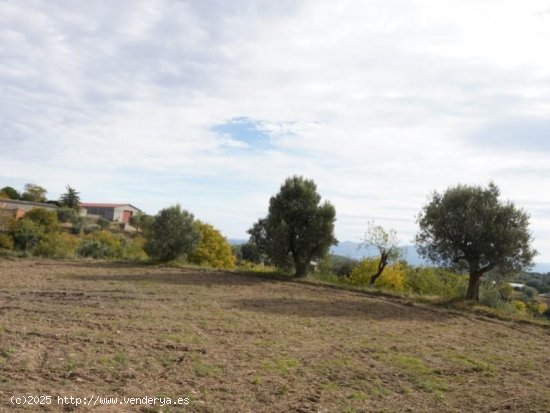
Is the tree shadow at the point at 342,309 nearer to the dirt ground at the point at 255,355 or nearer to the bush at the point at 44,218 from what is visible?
the dirt ground at the point at 255,355

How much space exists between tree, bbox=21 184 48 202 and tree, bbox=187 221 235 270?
6398 centimetres

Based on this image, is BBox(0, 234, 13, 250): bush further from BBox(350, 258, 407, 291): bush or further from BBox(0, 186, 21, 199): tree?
BBox(0, 186, 21, 199): tree

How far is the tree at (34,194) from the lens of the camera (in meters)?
92.5

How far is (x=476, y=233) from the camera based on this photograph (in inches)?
740

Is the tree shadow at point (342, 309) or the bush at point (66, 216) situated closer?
the tree shadow at point (342, 309)

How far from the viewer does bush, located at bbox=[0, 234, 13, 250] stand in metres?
45.0

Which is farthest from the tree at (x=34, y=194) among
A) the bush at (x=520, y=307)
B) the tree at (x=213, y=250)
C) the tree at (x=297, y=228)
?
the bush at (x=520, y=307)

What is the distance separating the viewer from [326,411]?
6.08 metres

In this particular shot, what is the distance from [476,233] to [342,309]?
6.89m

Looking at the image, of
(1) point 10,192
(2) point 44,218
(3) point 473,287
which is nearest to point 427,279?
(3) point 473,287

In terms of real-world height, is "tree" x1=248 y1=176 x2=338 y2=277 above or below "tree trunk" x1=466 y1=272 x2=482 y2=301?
above

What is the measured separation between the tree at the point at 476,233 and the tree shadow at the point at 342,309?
3445 mm

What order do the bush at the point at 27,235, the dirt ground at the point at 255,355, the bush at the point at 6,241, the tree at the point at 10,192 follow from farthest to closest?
the tree at the point at 10,192 → the bush at the point at 6,241 → the bush at the point at 27,235 → the dirt ground at the point at 255,355

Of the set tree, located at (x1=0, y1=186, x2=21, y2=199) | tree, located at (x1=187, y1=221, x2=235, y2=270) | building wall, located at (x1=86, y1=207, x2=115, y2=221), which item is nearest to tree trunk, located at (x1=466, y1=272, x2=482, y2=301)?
tree, located at (x1=187, y1=221, x2=235, y2=270)
